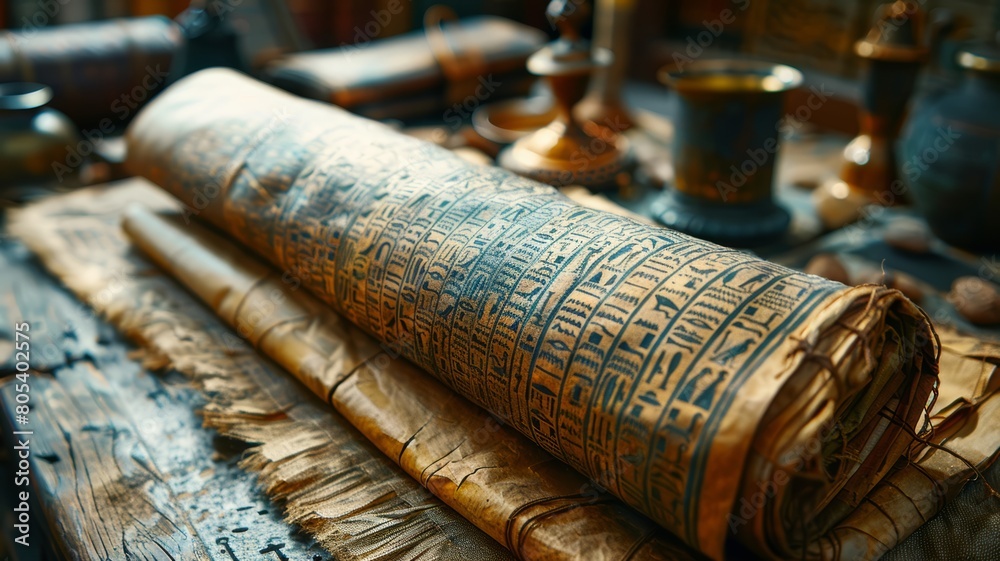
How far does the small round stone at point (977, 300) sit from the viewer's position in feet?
5.24

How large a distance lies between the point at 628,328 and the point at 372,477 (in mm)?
480

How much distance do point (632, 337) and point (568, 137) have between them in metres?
1.37

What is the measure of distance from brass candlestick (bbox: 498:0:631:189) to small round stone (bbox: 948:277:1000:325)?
0.92 m

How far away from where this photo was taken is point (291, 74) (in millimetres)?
2760

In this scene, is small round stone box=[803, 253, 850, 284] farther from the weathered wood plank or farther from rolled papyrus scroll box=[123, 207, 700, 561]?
the weathered wood plank

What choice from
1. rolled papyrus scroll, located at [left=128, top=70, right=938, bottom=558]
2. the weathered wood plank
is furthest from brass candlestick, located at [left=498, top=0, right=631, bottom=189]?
the weathered wood plank

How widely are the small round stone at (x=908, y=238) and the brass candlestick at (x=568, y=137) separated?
710 millimetres

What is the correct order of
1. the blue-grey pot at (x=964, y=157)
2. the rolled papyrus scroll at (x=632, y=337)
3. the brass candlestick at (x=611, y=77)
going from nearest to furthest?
the rolled papyrus scroll at (x=632, y=337), the blue-grey pot at (x=964, y=157), the brass candlestick at (x=611, y=77)

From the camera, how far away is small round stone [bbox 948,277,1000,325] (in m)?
1.60

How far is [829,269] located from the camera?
1.69m

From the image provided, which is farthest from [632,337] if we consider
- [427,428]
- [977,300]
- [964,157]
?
[964,157]

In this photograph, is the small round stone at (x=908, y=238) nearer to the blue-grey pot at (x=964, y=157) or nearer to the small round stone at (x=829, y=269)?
the blue-grey pot at (x=964, y=157)

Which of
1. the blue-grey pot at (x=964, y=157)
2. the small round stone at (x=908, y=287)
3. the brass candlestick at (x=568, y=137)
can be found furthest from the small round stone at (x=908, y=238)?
the brass candlestick at (x=568, y=137)

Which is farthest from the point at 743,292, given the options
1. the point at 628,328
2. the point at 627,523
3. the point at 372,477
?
the point at 372,477
